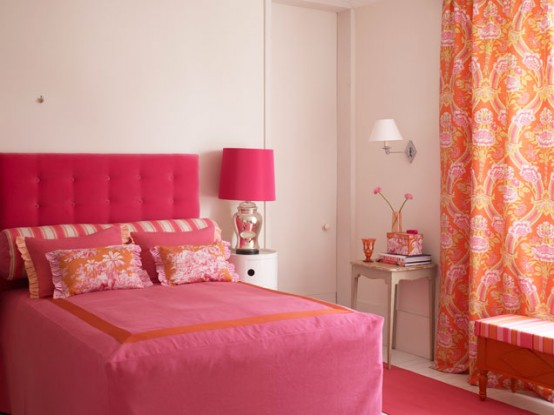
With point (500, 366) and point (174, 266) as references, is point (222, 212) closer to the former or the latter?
point (174, 266)

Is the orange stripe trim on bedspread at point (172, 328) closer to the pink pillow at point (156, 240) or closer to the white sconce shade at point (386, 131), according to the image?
the pink pillow at point (156, 240)

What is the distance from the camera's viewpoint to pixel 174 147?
15.6ft

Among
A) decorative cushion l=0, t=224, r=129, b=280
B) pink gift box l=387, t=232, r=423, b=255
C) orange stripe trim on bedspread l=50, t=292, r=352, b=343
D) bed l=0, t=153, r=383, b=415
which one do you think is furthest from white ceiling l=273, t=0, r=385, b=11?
orange stripe trim on bedspread l=50, t=292, r=352, b=343

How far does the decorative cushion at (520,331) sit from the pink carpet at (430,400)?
0.41 m

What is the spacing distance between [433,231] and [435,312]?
1.88 ft

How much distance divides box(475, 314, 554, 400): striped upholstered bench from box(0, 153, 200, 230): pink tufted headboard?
208cm

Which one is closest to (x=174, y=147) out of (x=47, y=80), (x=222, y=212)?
(x=222, y=212)

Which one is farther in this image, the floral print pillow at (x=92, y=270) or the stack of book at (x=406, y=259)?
the stack of book at (x=406, y=259)

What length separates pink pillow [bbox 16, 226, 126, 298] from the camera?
3.67m

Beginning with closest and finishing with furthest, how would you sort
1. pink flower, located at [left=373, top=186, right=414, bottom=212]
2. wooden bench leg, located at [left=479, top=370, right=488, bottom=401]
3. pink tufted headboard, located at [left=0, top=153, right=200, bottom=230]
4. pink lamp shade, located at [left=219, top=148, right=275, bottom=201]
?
wooden bench leg, located at [left=479, top=370, right=488, bottom=401]
pink tufted headboard, located at [left=0, top=153, right=200, bottom=230]
pink lamp shade, located at [left=219, top=148, right=275, bottom=201]
pink flower, located at [left=373, top=186, right=414, bottom=212]

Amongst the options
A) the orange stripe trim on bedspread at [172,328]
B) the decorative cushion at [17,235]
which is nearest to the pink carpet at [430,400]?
the orange stripe trim on bedspread at [172,328]

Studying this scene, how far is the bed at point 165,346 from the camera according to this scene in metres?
2.64

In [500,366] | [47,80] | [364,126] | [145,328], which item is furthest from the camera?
[364,126]

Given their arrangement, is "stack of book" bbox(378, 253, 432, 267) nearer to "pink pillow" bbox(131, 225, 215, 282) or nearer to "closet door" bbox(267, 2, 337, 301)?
"closet door" bbox(267, 2, 337, 301)
